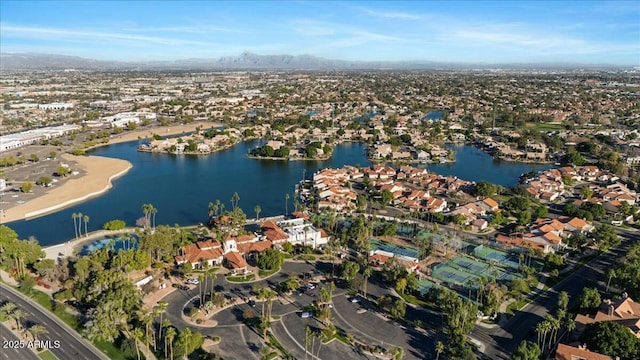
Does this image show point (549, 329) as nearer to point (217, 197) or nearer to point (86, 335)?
point (86, 335)

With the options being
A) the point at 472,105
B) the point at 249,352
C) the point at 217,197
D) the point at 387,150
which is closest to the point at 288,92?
the point at 472,105

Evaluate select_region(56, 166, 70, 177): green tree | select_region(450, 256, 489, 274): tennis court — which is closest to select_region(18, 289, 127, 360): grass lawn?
select_region(450, 256, 489, 274): tennis court

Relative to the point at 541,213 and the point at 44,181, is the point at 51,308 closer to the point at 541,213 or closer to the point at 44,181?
the point at 44,181

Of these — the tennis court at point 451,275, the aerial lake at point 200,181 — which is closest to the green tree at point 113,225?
the aerial lake at point 200,181

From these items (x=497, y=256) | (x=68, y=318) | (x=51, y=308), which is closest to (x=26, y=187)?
(x=51, y=308)

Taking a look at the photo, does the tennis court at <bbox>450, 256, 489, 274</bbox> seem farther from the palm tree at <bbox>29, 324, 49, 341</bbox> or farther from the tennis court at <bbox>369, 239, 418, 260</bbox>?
the palm tree at <bbox>29, 324, 49, 341</bbox>

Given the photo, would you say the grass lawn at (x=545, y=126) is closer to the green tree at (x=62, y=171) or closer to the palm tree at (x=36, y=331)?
the green tree at (x=62, y=171)
